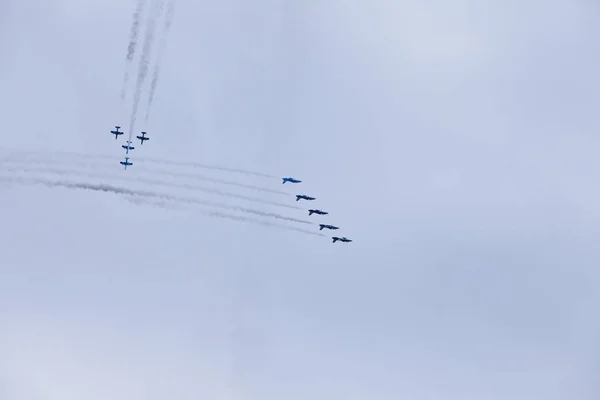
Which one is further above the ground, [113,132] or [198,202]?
[113,132]

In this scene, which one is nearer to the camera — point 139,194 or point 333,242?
point 139,194

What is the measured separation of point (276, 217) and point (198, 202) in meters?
8.35

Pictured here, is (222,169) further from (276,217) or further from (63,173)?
(63,173)

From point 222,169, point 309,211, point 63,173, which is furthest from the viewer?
point 309,211

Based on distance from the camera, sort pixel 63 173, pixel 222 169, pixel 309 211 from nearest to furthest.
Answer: pixel 63 173
pixel 222 169
pixel 309 211

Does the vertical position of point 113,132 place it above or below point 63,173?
above

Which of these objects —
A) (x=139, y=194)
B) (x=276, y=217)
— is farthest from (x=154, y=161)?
(x=276, y=217)

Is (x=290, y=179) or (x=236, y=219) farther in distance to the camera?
(x=290, y=179)

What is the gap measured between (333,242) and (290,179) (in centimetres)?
745

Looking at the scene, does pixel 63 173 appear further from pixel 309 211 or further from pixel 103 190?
pixel 309 211

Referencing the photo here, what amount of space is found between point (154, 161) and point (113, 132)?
6.75 meters

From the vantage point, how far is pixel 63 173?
88.6 meters

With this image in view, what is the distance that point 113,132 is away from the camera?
323ft

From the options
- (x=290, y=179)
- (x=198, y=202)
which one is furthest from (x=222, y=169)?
(x=290, y=179)
